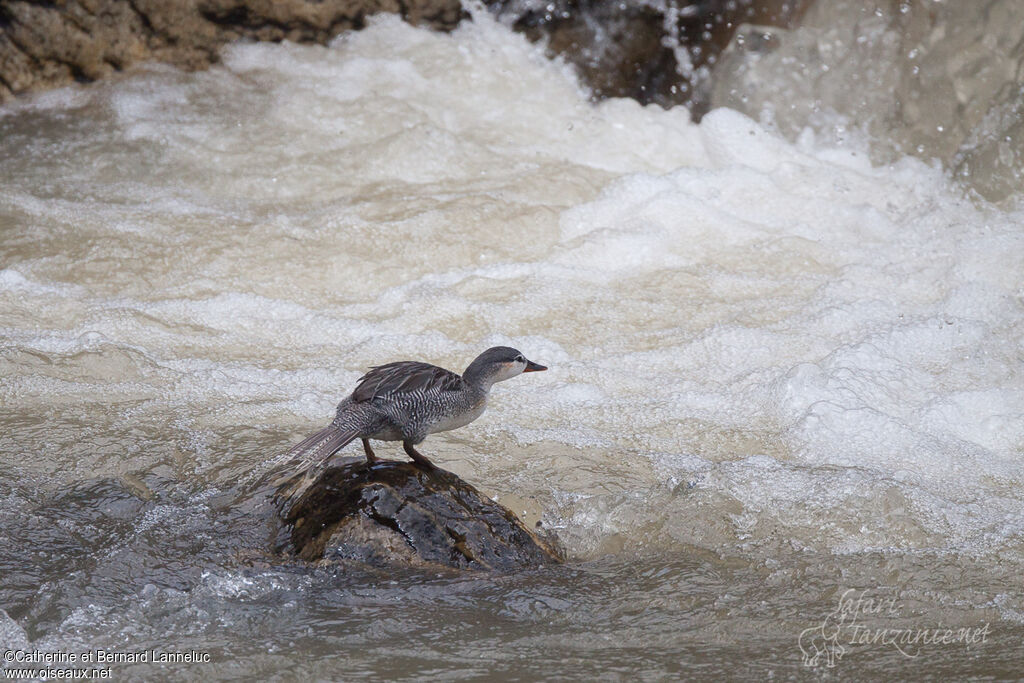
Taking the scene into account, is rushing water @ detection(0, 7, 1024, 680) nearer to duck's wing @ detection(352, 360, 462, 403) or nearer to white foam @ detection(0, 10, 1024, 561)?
white foam @ detection(0, 10, 1024, 561)

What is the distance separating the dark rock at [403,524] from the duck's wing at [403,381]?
30 centimetres

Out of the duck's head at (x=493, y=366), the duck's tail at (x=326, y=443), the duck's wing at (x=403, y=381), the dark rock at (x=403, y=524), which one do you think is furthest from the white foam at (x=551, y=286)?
the duck's tail at (x=326, y=443)

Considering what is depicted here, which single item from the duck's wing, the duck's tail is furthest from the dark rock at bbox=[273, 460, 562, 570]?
the duck's wing

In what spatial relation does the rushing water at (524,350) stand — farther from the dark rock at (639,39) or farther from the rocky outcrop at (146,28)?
the dark rock at (639,39)

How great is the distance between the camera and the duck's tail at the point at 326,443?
137 inches

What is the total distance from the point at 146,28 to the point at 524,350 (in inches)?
198

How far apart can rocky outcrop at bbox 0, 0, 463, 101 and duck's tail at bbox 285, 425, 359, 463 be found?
6023mm

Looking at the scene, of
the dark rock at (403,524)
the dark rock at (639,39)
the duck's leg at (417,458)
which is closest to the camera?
the dark rock at (403,524)

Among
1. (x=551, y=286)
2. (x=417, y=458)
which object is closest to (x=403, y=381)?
(x=417, y=458)

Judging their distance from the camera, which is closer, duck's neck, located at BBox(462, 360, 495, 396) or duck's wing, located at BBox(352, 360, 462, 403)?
duck's wing, located at BBox(352, 360, 462, 403)

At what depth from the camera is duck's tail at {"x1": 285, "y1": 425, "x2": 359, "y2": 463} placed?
347 centimetres

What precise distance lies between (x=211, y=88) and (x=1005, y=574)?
7.02 metres

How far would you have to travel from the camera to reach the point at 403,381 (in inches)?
141

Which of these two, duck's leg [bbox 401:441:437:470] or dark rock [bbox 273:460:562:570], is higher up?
duck's leg [bbox 401:441:437:470]
